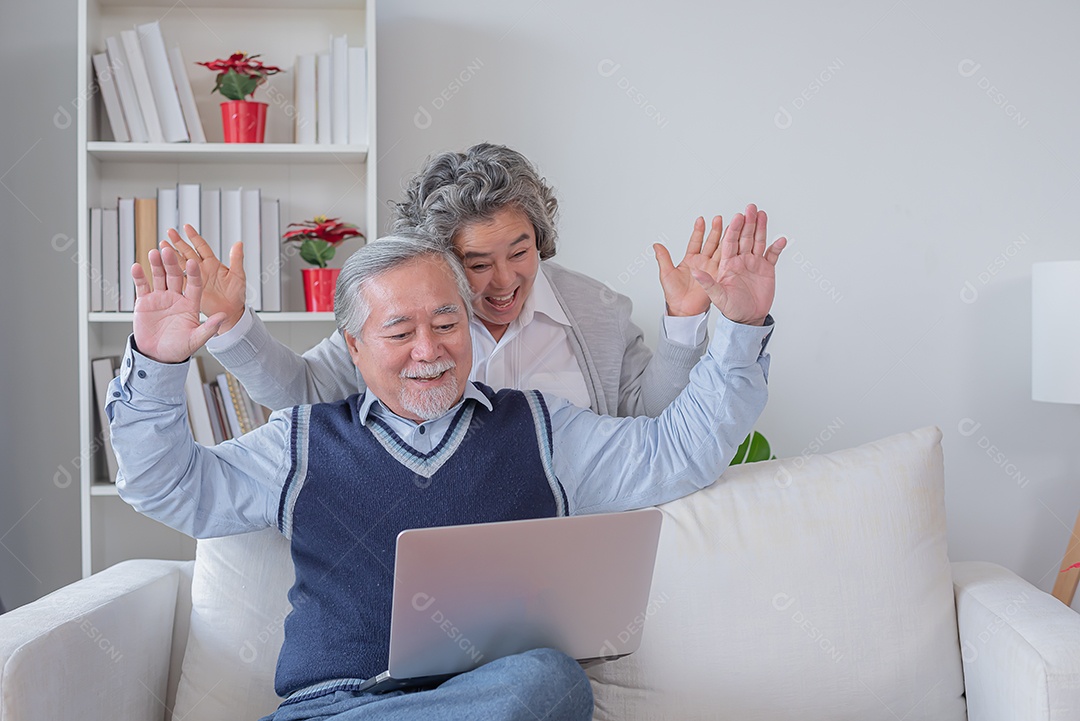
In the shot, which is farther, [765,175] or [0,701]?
[765,175]

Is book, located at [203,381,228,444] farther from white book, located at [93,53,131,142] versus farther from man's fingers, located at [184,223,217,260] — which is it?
man's fingers, located at [184,223,217,260]

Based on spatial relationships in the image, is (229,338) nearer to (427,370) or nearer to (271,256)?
(427,370)

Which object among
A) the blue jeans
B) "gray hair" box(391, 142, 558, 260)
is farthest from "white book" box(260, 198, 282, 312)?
the blue jeans

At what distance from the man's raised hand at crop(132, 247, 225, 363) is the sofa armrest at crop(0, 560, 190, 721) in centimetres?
41

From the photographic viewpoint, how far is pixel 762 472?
68.9 inches

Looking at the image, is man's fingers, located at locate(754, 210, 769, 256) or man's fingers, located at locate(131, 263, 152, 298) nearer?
man's fingers, located at locate(131, 263, 152, 298)

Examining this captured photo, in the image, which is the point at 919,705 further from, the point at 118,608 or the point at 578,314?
the point at 118,608

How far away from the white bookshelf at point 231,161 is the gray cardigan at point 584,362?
524mm

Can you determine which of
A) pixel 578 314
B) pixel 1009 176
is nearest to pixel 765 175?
pixel 1009 176

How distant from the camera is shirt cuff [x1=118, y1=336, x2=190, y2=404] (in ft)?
4.69

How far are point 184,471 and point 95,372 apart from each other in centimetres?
100

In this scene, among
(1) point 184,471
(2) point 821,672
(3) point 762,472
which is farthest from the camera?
(3) point 762,472

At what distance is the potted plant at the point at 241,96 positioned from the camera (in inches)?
91.7

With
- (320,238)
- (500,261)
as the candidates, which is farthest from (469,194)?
(320,238)
